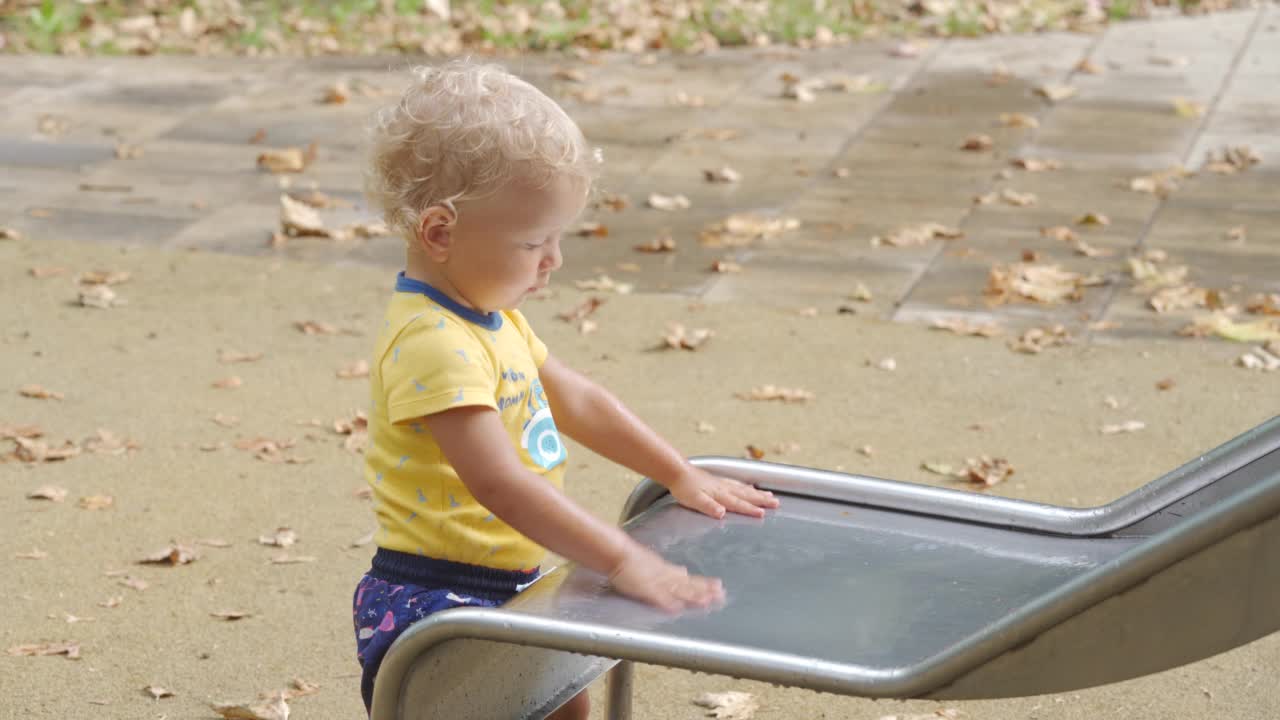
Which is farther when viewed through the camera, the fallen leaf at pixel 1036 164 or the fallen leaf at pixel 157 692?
the fallen leaf at pixel 1036 164

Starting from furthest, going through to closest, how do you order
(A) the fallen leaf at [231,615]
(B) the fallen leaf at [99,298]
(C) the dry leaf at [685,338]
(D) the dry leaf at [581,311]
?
(B) the fallen leaf at [99,298] < (D) the dry leaf at [581,311] < (C) the dry leaf at [685,338] < (A) the fallen leaf at [231,615]

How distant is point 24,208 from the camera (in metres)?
6.96

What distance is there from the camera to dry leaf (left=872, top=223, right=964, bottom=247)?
251 inches

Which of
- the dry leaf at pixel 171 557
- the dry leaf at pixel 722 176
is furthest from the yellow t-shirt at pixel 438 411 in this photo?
the dry leaf at pixel 722 176

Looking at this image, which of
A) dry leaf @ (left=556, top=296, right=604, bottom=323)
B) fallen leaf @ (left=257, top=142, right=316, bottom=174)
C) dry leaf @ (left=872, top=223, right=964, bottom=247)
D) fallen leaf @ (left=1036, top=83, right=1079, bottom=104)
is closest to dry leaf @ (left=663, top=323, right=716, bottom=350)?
dry leaf @ (left=556, top=296, right=604, bottom=323)

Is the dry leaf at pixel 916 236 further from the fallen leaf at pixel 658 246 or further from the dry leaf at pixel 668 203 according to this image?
the dry leaf at pixel 668 203

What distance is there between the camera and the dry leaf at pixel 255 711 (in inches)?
128

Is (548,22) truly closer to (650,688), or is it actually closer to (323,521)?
(323,521)

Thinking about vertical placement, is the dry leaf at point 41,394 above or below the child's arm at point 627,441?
below

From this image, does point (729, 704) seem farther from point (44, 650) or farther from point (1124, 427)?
point (1124, 427)

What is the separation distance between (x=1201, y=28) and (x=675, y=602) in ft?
26.9

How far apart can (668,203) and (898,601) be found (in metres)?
4.54

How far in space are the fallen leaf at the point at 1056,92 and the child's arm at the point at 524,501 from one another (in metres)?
6.38

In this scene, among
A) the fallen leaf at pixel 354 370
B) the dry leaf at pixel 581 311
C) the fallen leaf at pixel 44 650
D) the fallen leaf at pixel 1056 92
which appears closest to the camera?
the fallen leaf at pixel 44 650
